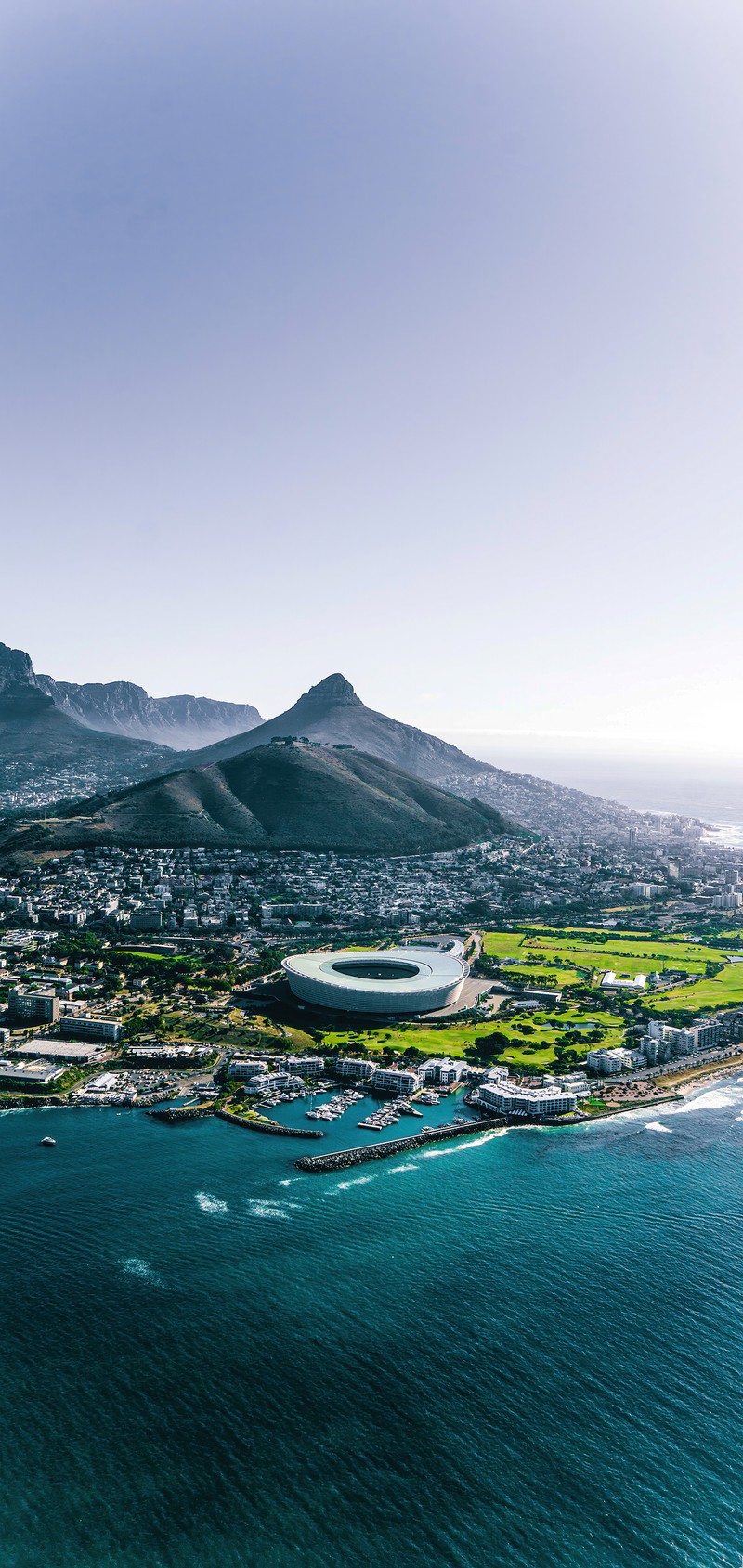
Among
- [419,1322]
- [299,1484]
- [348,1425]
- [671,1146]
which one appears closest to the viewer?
[299,1484]

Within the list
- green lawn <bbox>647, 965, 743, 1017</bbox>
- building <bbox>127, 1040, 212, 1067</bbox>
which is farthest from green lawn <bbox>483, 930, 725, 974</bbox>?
building <bbox>127, 1040, 212, 1067</bbox>

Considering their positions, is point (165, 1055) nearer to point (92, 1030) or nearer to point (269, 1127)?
point (92, 1030)

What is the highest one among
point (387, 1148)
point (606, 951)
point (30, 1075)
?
point (606, 951)

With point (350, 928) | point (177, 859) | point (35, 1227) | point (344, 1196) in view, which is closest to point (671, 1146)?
point (344, 1196)

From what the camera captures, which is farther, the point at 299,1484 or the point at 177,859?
the point at 177,859

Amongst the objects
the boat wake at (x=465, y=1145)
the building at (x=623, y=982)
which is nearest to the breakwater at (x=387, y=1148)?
the boat wake at (x=465, y=1145)

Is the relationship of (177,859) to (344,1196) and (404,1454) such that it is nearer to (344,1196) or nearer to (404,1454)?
(344,1196)

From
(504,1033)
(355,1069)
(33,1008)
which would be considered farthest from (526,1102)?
(33,1008)
